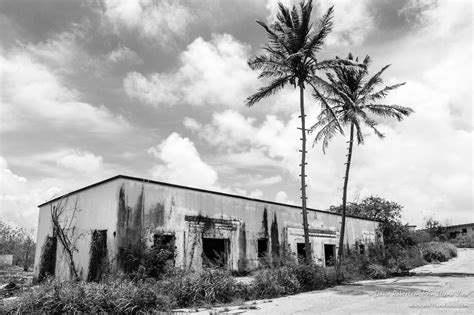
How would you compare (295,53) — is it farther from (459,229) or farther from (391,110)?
(459,229)

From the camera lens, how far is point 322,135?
1958cm

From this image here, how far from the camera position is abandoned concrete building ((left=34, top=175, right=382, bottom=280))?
12.6 metres

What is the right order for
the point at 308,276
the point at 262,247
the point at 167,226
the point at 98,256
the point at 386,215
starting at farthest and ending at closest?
the point at 386,215 → the point at 262,247 → the point at 308,276 → the point at 167,226 → the point at 98,256

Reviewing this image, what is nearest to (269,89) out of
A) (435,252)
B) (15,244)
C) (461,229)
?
(435,252)

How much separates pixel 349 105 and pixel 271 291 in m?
11.4

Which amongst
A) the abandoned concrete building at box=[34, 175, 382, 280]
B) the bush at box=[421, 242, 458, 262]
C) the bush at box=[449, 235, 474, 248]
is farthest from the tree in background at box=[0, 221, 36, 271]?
the bush at box=[449, 235, 474, 248]

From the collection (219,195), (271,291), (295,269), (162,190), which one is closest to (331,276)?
(295,269)

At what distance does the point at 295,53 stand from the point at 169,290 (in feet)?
34.0

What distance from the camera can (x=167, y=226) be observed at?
1355cm

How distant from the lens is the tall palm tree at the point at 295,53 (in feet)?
52.2

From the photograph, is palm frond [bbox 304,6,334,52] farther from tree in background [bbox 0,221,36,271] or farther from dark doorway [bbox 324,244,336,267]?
tree in background [bbox 0,221,36,271]

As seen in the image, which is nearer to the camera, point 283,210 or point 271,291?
point 271,291

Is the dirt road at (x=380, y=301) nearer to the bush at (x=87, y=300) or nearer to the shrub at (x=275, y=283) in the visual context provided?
the shrub at (x=275, y=283)

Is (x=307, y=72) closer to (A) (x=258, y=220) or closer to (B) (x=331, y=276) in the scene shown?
(A) (x=258, y=220)
